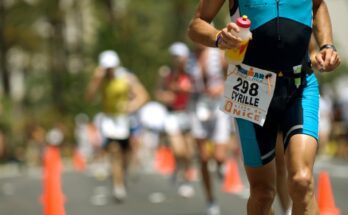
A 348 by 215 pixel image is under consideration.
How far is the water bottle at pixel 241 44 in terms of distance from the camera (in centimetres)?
598

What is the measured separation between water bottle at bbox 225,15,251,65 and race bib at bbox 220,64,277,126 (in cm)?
11

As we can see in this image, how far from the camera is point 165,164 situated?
23688 millimetres

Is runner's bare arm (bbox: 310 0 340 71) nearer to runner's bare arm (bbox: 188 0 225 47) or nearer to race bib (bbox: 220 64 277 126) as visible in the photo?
race bib (bbox: 220 64 277 126)

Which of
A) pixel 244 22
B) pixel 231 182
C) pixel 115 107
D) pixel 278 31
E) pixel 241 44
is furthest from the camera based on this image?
pixel 231 182

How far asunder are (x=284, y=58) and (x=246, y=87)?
30 cm

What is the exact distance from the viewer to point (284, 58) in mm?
6441

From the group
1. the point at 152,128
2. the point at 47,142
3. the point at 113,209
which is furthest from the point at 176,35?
the point at 113,209

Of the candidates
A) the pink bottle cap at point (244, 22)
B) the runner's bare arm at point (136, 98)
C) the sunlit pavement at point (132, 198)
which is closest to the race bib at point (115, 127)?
the runner's bare arm at point (136, 98)

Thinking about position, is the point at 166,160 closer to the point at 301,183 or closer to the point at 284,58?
the point at 284,58

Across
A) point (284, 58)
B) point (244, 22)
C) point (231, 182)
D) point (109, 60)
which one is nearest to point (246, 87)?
point (284, 58)

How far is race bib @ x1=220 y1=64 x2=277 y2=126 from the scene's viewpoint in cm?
648

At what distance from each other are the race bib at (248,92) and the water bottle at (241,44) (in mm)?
110

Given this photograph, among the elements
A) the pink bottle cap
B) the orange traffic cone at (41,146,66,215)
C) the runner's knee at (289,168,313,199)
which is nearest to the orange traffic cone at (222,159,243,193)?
the orange traffic cone at (41,146,66,215)

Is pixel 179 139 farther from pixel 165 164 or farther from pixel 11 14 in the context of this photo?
pixel 11 14
